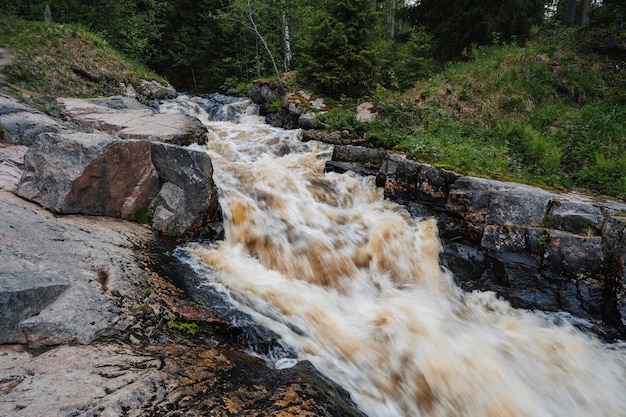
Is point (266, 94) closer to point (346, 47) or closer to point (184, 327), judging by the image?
point (346, 47)

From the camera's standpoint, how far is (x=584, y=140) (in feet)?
28.1

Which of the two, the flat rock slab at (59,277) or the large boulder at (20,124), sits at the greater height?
the large boulder at (20,124)

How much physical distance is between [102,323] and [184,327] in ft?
2.40

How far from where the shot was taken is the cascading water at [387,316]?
3650 millimetres

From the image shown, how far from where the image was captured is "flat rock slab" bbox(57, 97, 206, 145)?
8.18 m

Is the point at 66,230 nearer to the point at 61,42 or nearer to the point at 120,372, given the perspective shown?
the point at 120,372

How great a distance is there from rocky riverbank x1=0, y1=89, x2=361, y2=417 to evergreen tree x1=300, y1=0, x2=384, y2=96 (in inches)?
364

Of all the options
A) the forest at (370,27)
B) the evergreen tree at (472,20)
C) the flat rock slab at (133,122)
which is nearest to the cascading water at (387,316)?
the flat rock slab at (133,122)

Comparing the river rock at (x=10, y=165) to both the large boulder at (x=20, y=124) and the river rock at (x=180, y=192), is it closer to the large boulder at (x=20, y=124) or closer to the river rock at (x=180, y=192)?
the large boulder at (x=20, y=124)

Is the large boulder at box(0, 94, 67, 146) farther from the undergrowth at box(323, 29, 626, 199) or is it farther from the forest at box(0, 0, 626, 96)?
the forest at box(0, 0, 626, 96)

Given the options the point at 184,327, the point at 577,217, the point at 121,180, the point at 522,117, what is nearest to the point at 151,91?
the point at 121,180

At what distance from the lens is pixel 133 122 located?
8.88 meters

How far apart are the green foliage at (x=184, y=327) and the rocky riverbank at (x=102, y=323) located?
11 mm

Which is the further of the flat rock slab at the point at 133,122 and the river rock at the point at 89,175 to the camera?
the flat rock slab at the point at 133,122
